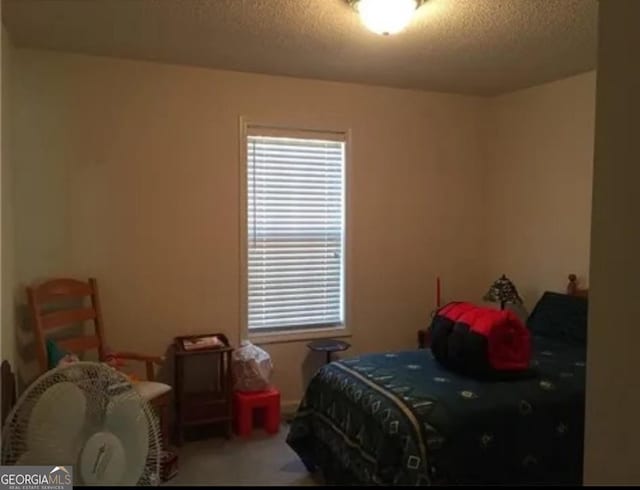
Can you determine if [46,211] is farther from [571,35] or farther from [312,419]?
[571,35]

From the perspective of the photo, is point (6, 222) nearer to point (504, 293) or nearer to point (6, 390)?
point (6, 390)

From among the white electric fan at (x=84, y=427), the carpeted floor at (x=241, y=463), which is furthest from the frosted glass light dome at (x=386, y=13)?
the carpeted floor at (x=241, y=463)

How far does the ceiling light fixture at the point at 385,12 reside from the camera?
2.28 metres

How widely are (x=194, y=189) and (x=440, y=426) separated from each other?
2.19 m

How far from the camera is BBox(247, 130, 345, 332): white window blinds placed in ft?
12.2

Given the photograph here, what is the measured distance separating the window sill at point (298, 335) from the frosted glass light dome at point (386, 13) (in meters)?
2.19

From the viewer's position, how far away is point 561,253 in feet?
12.5

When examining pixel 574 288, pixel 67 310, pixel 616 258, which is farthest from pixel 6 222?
pixel 574 288

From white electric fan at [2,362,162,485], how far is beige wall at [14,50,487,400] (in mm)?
1378

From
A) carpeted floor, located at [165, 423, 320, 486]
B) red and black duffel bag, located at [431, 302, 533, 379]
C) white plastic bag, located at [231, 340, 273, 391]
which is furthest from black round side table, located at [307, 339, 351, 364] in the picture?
red and black duffel bag, located at [431, 302, 533, 379]

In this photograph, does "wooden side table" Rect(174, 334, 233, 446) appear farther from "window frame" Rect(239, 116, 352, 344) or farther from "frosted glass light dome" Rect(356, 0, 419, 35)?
"frosted glass light dome" Rect(356, 0, 419, 35)

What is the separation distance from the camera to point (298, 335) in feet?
12.6

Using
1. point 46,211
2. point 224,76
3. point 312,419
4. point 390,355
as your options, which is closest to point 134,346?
point 46,211

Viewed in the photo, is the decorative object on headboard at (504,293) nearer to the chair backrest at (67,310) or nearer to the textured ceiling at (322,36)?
the textured ceiling at (322,36)
